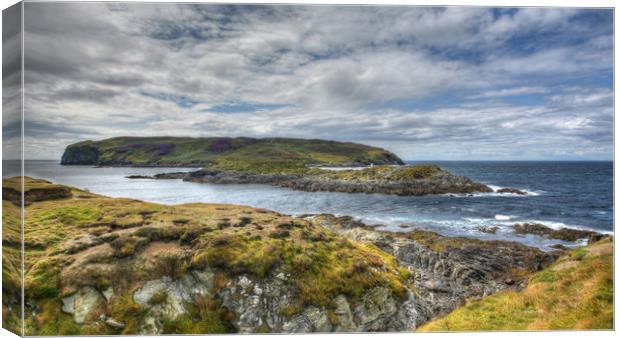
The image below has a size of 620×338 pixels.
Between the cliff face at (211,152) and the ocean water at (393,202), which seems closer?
the cliff face at (211,152)

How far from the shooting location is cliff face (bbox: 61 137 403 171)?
40.2 feet

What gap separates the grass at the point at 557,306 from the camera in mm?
8383

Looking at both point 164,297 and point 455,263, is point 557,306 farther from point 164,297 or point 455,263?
point 164,297

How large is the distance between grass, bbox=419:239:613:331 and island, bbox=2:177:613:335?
0.03 m

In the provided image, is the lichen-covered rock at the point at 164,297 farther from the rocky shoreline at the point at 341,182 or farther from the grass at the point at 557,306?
the rocky shoreline at the point at 341,182

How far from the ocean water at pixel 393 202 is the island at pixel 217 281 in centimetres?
195

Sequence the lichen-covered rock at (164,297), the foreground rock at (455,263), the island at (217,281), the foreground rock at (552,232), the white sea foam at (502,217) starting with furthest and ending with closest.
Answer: the white sea foam at (502,217) → the foreground rock at (552,232) → the foreground rock at (455,263) → the lichen-covered rock at (164,297) → the island at (217,281)

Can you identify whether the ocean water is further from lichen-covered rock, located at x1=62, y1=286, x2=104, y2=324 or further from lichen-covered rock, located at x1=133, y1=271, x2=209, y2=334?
lichen-covered rock, located at x1=133, y1=271, x2=209, y2=334

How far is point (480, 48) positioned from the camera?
10898mm

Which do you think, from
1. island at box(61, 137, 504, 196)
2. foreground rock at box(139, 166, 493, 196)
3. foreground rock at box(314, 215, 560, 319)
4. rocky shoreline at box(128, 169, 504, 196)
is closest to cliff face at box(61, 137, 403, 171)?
island at box(61, 137, 504, 196)

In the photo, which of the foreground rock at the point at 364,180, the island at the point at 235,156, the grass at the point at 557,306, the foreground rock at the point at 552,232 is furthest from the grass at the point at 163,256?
the foreground rock at the point at 552,232

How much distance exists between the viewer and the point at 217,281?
8938 mm

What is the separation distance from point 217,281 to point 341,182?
2424cm

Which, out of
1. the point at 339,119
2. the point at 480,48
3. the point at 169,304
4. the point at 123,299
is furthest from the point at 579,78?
the point at 123,299
